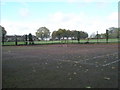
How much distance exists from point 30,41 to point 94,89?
23.0 meters

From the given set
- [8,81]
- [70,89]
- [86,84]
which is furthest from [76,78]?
[8,81]

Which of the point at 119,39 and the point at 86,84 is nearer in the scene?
the point at 86,84

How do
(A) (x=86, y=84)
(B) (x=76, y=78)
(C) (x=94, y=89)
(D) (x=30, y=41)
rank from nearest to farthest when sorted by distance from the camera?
(C) (x=94, y=89)
(A) (x=86, y=84)
(B) (x=76, y=78)
(D) (x=30, y=41)

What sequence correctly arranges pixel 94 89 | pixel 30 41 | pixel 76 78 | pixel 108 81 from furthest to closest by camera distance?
pixel 30 41
pixel 76 78
pixel 108 81
pixel 94 89

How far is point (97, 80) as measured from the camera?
373cm

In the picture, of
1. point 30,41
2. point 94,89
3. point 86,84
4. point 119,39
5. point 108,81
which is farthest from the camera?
point 119,39

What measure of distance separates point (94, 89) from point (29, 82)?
1621 mm

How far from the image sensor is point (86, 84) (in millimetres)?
Answer: 3402

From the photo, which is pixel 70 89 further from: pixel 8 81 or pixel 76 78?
pixel 8 81

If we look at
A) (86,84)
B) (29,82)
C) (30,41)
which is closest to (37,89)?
(29,82)

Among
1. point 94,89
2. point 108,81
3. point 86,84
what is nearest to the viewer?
point 94,89

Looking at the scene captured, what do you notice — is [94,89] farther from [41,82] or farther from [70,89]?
[41,82]

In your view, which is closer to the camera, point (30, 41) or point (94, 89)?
point (94, 89)

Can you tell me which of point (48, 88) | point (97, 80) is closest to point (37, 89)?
point (48, 88)
